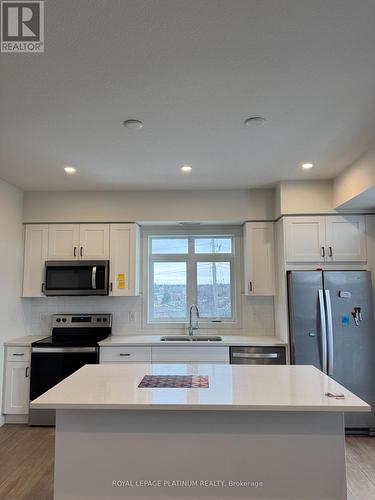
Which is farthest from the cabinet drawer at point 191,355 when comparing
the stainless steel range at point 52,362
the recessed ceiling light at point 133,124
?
the recessed ceiling light at point 133,124

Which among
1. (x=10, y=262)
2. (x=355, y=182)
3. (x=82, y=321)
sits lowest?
(x=82, y=321)

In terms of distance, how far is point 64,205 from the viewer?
13.5 ft

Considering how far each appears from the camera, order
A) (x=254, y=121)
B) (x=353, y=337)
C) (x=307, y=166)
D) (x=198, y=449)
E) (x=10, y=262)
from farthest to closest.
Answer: (x=10, y=262) → (x=353, y=337) → (x=307, y=166) → (x=254, y=121) → (x=198, y=449)

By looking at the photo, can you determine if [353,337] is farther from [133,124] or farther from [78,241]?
[78,241]

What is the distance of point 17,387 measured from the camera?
3709 mm

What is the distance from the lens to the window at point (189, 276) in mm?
4418

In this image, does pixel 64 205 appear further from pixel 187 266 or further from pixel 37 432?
pixel 37 432

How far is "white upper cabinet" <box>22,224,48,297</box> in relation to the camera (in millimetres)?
4039

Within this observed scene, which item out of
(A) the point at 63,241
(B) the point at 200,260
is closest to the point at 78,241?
(A) the point at 63,241

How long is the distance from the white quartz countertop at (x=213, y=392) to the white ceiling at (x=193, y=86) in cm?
178

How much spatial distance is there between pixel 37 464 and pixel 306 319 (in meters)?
2.85

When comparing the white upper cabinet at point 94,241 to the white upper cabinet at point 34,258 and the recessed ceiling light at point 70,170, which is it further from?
the recessed ceiling light at point 70,170

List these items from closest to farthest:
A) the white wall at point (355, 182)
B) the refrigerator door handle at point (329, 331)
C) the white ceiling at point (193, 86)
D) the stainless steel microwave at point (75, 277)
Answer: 1. the white ceiling at point (193, 86)
2. the white wall at point (355, 182)
3. the refrigerator door handle at point (329, 331)
4. the stainless steel microwave at point (75, 277)

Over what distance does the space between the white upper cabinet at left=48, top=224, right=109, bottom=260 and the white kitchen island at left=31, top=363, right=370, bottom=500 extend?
7.54ft
